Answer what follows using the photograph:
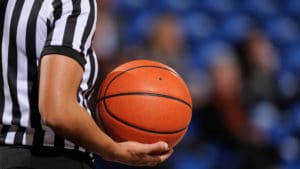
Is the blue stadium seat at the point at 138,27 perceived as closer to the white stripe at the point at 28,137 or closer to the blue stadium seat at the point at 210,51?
the blue stadium seat at the point at 210,51

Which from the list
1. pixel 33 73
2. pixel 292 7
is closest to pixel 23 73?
pixel 33 73

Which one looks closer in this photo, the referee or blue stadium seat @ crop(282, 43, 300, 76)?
the referee

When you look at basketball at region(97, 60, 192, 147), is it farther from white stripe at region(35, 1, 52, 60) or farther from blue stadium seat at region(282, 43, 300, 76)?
blue stadium seat at region(282, 43, 300, 76)

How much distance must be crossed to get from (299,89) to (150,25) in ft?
4.23

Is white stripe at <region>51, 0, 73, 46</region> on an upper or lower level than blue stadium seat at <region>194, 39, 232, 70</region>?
upper

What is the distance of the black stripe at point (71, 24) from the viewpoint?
182cm

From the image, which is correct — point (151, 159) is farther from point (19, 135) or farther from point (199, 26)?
point (199, 26)

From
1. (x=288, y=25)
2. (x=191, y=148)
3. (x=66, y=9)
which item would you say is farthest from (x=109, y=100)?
(x=288, y=25)

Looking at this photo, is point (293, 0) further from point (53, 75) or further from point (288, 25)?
point (53, 75)

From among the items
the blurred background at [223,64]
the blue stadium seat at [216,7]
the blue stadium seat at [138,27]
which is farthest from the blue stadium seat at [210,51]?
the blue stadium seat at [138,27]

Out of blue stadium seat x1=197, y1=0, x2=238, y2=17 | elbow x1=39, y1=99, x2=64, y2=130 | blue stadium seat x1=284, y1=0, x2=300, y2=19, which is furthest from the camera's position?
blue stadium seat x1=284, y1=0, x2=300, y2=19

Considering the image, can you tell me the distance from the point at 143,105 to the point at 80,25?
1.02 feet

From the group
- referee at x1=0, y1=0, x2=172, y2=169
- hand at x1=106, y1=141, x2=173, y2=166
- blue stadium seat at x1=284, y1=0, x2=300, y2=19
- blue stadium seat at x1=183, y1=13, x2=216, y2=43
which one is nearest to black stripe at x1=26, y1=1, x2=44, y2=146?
referee at x1=0, y1=0, x2=172, y2=169

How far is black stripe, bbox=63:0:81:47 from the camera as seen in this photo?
1.82 m
